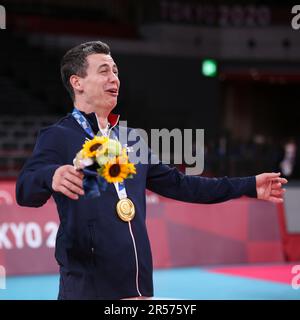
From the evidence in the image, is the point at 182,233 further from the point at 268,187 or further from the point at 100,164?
the point at 100,164

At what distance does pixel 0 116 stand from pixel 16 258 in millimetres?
9588

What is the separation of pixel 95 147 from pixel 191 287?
269 inches

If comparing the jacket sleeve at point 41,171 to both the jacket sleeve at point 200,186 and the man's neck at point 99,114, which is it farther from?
the jacket sleeve at point 200,186

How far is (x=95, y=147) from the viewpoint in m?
3.42

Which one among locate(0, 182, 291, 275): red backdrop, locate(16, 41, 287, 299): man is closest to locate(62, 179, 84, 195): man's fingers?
locate(16, 41, 287, 299): man

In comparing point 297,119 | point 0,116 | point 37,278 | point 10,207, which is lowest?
point 37,278

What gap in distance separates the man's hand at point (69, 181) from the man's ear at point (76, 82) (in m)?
0.85

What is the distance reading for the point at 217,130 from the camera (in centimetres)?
2764

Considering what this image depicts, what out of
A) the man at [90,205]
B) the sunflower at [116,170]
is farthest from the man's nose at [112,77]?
the sunflower at [116,170]

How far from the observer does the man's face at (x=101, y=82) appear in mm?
4047

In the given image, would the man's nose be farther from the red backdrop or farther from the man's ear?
the red backdrop

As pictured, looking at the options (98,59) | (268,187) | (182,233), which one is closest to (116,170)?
(98,59)
